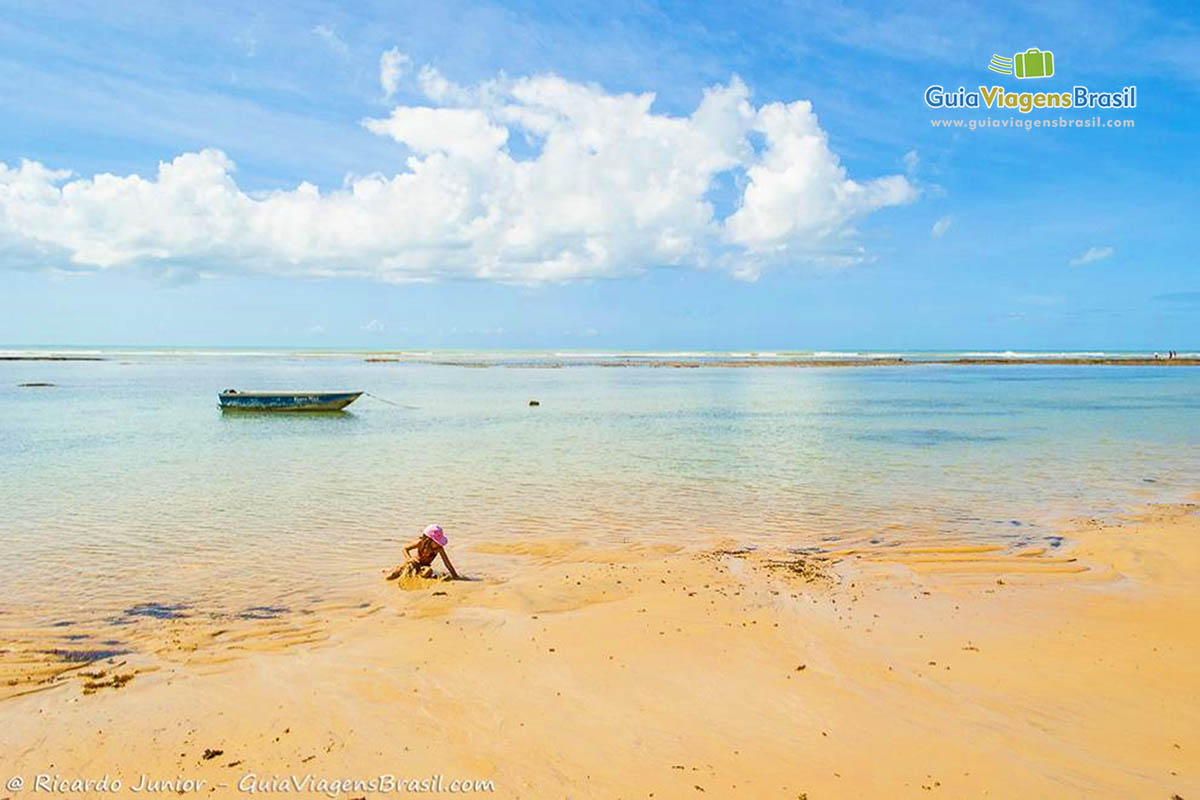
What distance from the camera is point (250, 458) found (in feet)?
68.6

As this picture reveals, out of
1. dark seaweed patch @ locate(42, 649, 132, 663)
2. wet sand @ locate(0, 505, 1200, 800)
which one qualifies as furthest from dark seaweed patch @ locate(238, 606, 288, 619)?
dark seaweed patch @ locate(42, 649, 132, 663)

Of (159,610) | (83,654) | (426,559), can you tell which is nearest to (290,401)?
(426,559)

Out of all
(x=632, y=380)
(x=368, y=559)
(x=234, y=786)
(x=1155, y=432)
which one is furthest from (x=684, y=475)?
(x=632, y=380)

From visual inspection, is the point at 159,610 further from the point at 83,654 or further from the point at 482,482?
the point at 482,482

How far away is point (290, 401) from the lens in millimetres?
35188

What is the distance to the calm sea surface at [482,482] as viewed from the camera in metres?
10.5

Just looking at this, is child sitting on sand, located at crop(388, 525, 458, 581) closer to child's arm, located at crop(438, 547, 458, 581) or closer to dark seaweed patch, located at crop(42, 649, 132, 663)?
child's arm, located at crop(438, 547, 458, 581)

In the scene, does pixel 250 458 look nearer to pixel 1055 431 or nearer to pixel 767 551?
pixel 767 551

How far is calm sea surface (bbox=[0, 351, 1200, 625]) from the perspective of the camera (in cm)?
1052

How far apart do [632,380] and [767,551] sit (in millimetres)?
51641

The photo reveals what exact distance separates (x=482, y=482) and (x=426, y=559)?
7.03 m

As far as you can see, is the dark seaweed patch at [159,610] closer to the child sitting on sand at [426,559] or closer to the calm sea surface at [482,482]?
the calm sea surface at [482,482]

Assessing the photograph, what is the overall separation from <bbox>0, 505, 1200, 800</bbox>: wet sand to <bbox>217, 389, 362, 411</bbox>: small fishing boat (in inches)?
1069

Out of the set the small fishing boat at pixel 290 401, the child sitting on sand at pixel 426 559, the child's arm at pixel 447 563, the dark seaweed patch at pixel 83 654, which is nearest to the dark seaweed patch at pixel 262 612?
the dark seaweed patch at pixel 83 654
